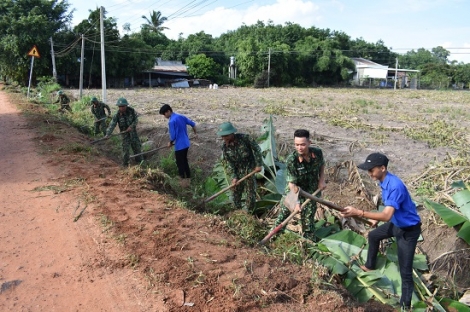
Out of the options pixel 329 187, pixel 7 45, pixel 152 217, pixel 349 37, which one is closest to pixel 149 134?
pixel 329 187

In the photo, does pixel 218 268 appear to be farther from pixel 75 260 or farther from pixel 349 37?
pixel 349 37

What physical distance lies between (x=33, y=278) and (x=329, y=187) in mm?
5033

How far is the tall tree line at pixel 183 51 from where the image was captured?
3172cm

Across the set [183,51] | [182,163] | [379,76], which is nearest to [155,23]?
[183,51]

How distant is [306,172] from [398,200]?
149 centimetres

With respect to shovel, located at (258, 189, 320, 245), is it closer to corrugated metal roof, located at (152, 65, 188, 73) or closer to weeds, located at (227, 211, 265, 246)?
weeds, located at (227, 211, 265, 246)

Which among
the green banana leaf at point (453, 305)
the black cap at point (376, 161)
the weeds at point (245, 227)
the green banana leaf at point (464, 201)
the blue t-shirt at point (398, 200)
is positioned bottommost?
the green banana leaf at point (453, 305)

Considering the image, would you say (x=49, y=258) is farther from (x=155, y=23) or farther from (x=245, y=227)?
(x=155, y=23)

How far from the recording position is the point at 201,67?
4506cm

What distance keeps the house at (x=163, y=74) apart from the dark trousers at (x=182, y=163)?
35.8 m

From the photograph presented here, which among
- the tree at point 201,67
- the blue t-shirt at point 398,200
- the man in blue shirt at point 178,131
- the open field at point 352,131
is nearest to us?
the blue t-shirt at point 398,200

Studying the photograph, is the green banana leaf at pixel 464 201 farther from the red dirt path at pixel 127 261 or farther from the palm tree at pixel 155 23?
the palm tree at pixel 155 23

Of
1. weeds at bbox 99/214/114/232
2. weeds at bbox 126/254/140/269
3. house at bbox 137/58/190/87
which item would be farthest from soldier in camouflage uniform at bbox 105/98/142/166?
house at bbox 137/58/190/87

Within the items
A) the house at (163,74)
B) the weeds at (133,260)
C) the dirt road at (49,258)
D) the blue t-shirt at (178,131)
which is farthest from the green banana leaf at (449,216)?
the house at (163,74)
